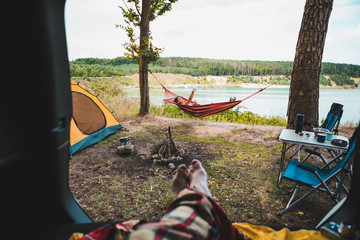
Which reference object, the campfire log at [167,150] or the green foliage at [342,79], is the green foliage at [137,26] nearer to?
the campfire log at [167,150]

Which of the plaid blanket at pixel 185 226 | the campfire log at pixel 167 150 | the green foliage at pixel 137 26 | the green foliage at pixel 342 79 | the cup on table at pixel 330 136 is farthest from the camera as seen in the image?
the green foliage at pixel 342 79

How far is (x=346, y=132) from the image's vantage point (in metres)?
3.82

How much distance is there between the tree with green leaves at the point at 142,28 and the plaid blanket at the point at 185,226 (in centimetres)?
422

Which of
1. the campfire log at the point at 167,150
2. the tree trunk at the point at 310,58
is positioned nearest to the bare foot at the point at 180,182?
the campfire log at the point at 167,150

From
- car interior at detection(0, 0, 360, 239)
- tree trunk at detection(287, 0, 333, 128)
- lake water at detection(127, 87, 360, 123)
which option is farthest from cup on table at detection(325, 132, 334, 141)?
lake water at detection(127, 87, 360, 123)

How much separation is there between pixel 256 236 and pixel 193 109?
2628mm

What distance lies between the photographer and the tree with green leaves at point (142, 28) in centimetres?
451

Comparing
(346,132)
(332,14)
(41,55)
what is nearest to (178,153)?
(41,55)

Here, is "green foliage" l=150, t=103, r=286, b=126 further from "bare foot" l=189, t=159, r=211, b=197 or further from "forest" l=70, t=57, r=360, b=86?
"bare foot" l=189, t=159, r=211, b=197

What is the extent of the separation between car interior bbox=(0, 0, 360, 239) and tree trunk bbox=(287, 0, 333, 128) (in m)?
2.33

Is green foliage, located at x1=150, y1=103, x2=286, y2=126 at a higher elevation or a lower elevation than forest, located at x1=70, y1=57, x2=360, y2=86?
lower

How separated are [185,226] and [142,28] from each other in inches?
192

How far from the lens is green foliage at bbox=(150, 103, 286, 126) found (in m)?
5.16

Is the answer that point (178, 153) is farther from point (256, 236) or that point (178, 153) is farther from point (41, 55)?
point (41, 55)
